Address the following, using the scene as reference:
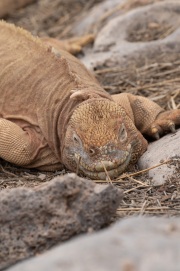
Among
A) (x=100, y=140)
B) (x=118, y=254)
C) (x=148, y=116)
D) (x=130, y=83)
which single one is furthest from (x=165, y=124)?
(x=118, y=254)

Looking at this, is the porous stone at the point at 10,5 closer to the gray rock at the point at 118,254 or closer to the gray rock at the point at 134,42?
the gray rock at the point at 134,42

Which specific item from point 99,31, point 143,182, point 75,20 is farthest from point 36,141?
point 75,20

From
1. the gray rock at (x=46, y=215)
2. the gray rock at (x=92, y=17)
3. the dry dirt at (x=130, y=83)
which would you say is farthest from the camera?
the gray rock at (x=92, y=17)

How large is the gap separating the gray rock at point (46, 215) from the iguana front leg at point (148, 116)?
2164 millimetres

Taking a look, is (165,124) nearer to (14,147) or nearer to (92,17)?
(14,147)

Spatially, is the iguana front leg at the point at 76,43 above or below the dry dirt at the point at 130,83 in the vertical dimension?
above

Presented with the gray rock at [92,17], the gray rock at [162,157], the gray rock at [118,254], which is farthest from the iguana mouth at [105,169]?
the gray rock at [92,17]

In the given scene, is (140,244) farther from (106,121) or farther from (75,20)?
(75,20)

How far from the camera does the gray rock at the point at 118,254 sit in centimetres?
316

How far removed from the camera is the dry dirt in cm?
559

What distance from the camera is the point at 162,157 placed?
628 cm

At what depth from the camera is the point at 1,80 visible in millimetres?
7297

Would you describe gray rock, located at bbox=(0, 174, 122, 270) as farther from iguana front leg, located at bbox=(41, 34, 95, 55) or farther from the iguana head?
iguana front leg, located at bbox=(41, 34, 95, 55)

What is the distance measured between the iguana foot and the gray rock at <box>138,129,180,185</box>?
0.21ft
